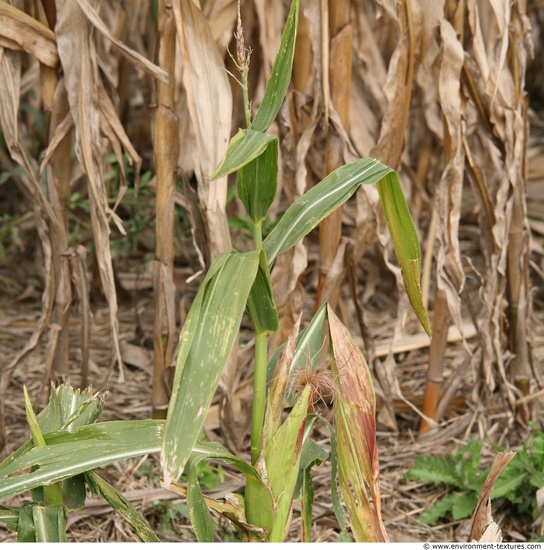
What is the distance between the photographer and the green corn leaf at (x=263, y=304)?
0.81 m

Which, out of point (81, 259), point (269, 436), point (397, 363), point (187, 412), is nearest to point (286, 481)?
point (269, 436)

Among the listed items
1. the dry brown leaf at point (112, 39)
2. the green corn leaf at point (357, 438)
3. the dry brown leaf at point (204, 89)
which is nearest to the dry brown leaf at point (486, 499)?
the green corn leaf at point (357, 438)

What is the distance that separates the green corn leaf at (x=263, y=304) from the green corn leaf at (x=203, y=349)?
45mm

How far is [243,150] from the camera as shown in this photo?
73cm

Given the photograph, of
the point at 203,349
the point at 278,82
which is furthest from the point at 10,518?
the point at 278,82

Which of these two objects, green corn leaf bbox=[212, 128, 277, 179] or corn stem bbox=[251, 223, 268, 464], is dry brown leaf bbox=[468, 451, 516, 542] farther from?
green corn leaf bbox=[212, 128, 277, 179]

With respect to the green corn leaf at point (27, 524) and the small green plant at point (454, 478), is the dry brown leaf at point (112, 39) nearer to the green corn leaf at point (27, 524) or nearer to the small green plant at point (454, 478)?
the green corn leaf at point (27, 524)

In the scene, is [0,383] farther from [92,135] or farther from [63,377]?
[92,135]

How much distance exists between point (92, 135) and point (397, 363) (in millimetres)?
927

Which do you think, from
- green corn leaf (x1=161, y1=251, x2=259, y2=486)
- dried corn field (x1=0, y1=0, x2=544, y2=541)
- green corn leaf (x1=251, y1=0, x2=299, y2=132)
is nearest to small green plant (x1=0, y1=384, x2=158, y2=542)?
green corn leaf (x1=161, y1=251, x2=259, y2=486)

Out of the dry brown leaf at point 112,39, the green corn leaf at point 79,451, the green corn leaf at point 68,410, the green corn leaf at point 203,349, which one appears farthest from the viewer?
the dry brown leaf at point 112,39

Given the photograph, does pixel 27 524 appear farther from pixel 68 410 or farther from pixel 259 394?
pixel 259 394

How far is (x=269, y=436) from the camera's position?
2.77ft

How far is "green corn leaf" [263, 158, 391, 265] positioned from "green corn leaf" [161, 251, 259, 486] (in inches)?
3.2
